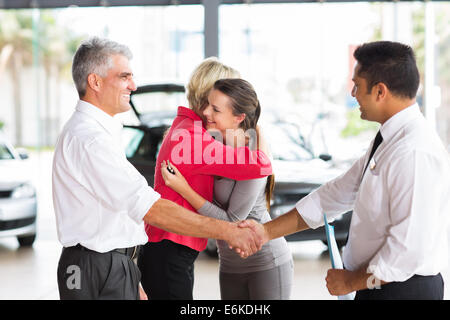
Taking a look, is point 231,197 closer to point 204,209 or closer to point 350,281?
point 204,209

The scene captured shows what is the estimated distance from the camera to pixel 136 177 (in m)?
2.12

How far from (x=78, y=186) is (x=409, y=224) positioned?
3.53 feet

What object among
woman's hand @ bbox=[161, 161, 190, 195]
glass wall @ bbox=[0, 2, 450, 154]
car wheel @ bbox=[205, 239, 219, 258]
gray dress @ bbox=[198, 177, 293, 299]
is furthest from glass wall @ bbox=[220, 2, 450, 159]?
woman's hand @ bbox=[161, 161, 190, 195]

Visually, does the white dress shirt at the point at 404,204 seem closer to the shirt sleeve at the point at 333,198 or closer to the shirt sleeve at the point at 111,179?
the shirt sleeve at the point at 333,198

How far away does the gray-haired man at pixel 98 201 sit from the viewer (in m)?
2.08

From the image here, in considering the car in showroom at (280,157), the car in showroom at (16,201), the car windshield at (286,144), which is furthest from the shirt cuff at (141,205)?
the car in showroom at (16,201)

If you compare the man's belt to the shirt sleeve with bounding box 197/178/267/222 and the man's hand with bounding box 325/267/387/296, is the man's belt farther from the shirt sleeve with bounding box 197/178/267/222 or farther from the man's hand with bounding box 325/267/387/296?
the man's hand with bounding box 325/267/387/296

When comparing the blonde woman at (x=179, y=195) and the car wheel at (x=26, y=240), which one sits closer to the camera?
the blonde woman at (x=179, y=195)

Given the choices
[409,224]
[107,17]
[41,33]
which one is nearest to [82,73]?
[409,224]

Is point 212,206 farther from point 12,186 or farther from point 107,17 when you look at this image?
point 107,17

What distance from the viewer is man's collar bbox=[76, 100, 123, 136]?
2.20 metres

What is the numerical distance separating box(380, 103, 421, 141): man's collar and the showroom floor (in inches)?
127

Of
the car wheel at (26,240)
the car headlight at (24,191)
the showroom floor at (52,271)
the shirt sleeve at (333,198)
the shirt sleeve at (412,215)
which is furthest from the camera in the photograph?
the car wheel at (26,240)

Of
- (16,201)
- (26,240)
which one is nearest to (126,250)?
(16,201)
